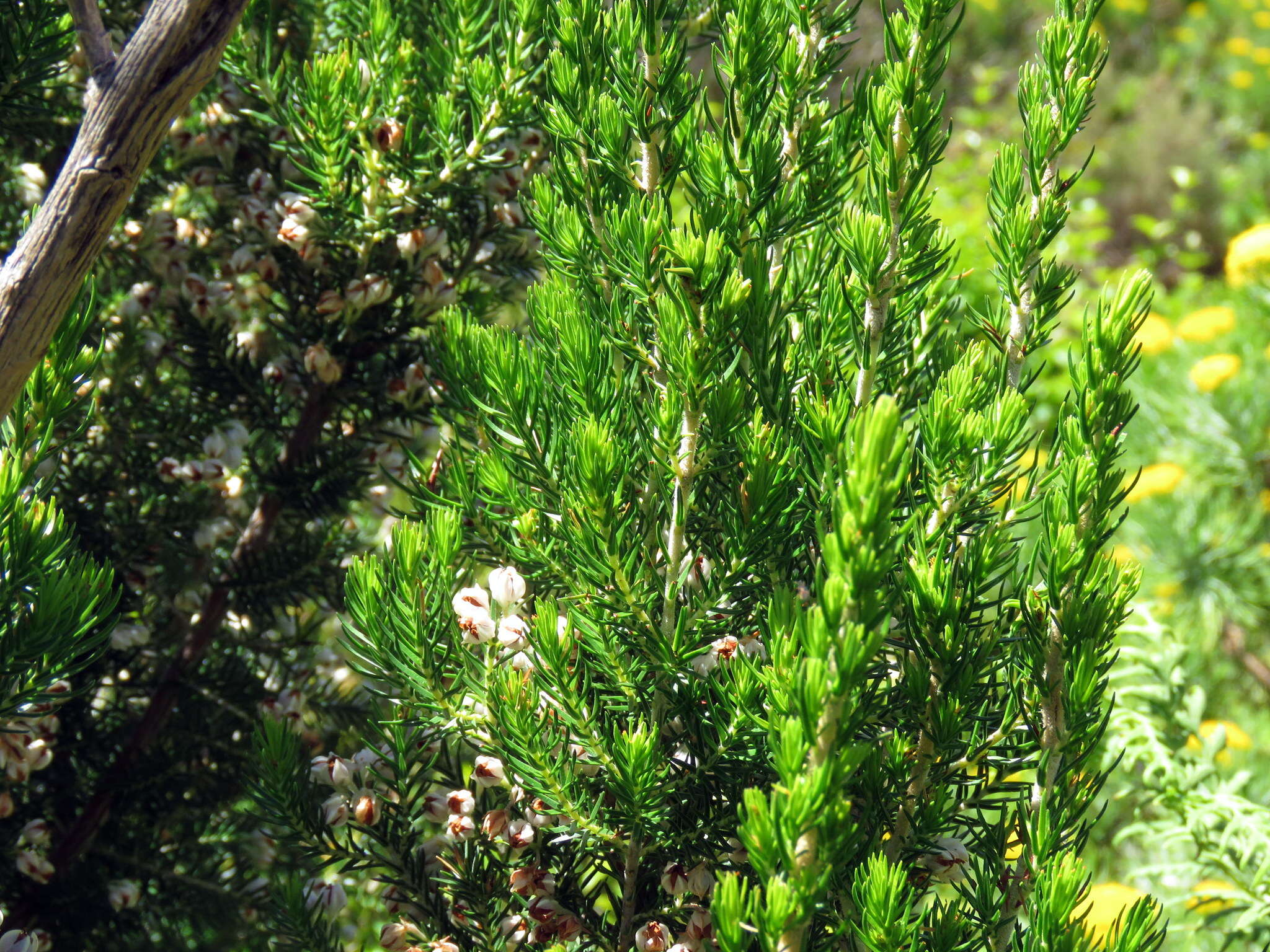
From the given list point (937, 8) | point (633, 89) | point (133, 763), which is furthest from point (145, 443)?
point (937, 8)

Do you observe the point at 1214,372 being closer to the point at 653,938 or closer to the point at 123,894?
the point at 653,938

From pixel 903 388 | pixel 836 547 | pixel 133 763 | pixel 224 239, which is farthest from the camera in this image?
pixel 224 239

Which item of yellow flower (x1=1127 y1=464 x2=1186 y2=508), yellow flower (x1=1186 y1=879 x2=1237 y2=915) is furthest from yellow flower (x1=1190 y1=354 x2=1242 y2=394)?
yellow flower (x1=1186 y1=879 x2=1237 y2=915)

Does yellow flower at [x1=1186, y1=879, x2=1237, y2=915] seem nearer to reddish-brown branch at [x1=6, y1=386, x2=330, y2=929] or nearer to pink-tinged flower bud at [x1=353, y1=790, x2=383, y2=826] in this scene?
pink-tinged flower bud at [x1=353, y1=790, x2=383, y2=826]

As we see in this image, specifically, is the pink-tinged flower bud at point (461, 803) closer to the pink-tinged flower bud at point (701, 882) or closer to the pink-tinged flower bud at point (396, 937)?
the pink-tinged flower bud at point (396, 937)

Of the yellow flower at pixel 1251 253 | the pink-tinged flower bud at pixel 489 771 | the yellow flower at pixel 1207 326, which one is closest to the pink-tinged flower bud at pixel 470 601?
the pink-tinged flower bud at pixel 489 771

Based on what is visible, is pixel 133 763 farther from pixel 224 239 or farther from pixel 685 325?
pixel 685 325
